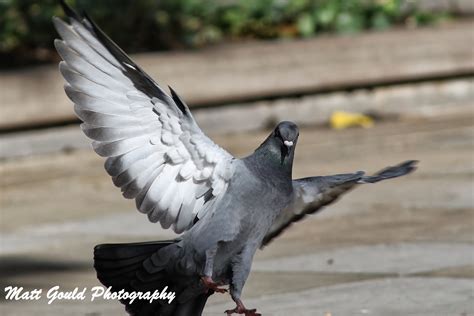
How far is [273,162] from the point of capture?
4613 millimetres

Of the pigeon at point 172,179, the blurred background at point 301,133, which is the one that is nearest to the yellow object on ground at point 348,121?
the blurred background at point 301,133

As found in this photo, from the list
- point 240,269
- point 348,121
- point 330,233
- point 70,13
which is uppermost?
point 70,13

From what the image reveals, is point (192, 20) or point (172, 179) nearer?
point (172, 179)

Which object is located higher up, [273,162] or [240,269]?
[273,162]

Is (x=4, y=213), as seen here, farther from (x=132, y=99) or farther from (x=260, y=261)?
(x=132, y=99)

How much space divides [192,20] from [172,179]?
7.61 metres

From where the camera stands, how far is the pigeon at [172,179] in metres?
4.64

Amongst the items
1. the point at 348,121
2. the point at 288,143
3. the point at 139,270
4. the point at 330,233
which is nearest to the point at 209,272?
the point at 139,270

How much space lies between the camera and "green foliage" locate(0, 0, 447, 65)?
11406 mm

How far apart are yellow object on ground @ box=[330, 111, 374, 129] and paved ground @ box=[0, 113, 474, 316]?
21.6 inches

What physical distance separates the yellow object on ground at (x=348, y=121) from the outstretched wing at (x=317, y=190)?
260 inches

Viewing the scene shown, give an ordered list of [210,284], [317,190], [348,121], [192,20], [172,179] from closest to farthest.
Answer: [210,284] < [172,179] < [317,190] < [348,121] < [192,20]

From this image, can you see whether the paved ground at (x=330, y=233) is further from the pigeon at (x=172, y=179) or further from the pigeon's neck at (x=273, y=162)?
the pigeon's neck at (x=273, y=162)

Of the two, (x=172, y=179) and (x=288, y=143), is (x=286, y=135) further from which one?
(x=172, y=179)
